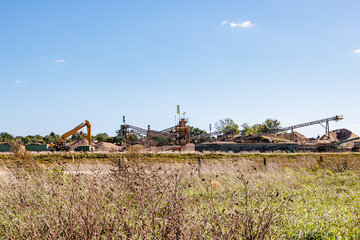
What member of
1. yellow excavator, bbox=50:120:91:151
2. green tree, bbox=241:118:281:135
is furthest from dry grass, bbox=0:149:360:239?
green tree, bbox=241:118:281:135

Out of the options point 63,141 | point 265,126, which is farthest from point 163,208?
point 265,126

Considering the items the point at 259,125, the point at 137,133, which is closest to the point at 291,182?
the point at 137,133

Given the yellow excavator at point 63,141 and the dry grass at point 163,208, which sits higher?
the yellow excavator at point 63,141

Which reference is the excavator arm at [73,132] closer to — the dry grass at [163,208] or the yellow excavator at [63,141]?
the yellow excavator at [63,141]

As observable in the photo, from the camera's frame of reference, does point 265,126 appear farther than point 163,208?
Yes

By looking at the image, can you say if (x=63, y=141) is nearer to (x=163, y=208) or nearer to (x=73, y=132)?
(x=73, y=132)

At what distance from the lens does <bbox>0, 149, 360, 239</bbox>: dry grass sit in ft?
14.4

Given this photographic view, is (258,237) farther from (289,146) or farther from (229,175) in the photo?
(289,146)

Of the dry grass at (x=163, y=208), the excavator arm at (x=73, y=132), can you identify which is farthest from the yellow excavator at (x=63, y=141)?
the dry grass at (x=163, y=208)

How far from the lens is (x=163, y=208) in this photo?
6.00 metres

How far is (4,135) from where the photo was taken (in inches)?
3314

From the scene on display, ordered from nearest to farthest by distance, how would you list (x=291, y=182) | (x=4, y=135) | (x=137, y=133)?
(x=291, y=182) → (x=137, y=133) → (x=4, y=135)

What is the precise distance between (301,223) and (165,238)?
11.0ft

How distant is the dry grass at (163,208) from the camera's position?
4.38 meters
